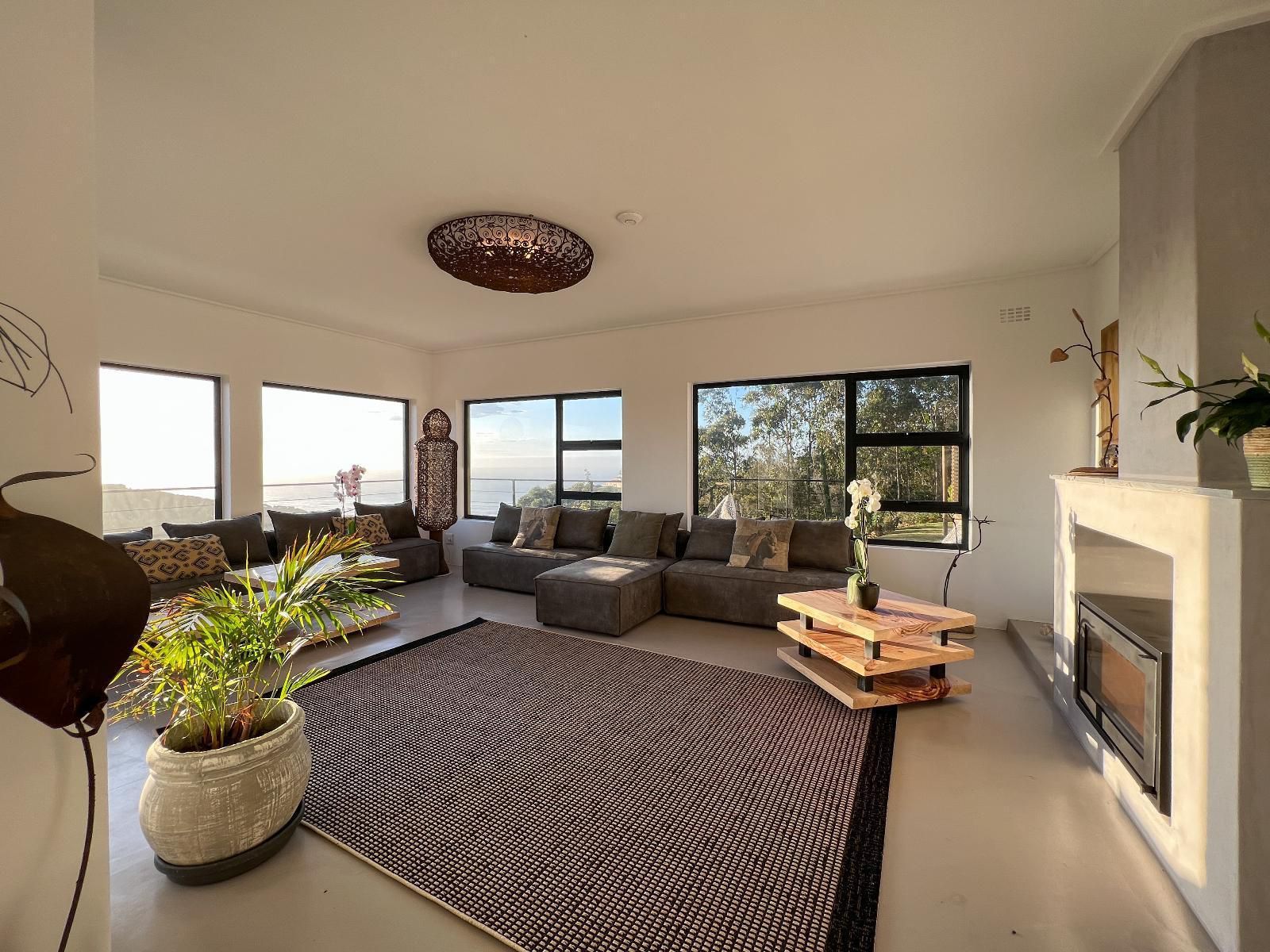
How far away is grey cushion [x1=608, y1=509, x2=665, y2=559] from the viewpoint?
196 inches

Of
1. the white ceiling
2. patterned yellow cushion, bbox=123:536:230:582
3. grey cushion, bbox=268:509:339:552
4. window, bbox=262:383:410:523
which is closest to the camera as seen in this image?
the white ceiling

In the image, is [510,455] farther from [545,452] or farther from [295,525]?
[295,525]

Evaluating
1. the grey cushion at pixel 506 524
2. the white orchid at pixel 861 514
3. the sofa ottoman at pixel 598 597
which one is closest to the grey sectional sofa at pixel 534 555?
the grey cushion at pixel 506 524

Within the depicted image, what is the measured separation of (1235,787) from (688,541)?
3697 millimetres

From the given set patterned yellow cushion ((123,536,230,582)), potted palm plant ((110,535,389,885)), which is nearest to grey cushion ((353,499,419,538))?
patterned yellow cushion ((123,536,230,582))

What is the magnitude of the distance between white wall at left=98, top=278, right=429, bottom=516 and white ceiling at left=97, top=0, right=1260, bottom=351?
712mm

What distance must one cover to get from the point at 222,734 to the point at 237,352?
4275mm

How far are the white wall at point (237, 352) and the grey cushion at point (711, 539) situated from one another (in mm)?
3997

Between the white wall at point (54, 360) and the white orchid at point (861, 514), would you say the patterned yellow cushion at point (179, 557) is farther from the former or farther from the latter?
the white orchid at point (861, 514)

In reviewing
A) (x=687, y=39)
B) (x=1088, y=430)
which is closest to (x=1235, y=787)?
(x=687, y=39)

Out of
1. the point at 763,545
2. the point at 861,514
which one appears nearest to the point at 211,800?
the point at 861,514

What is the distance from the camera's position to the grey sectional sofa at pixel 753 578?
4121 millimetres

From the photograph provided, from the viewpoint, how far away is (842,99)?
2.00 m

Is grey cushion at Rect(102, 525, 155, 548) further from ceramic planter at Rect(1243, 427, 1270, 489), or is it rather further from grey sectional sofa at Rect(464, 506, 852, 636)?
ceramic planter at Rect(1243, 427, 1270, 489)
